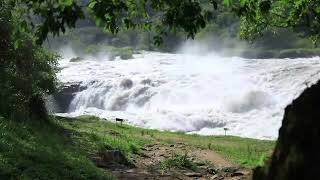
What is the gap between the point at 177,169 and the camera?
20.0 m

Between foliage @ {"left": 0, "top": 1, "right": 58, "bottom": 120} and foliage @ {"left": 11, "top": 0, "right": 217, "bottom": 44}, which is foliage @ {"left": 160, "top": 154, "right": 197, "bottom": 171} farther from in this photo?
foliage @ {"left": 11, "top": 0, "right": 217, "bottom": 44}

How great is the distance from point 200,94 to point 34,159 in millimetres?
42015

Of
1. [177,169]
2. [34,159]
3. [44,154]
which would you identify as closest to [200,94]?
[177,169]

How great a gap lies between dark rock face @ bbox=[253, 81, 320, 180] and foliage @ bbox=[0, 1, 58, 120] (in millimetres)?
14382

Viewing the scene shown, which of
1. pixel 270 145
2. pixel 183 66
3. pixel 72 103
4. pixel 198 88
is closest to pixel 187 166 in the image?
pixel 270 145

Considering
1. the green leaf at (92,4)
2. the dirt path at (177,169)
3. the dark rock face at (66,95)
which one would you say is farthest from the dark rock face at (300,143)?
the dark rock face at (66,95)

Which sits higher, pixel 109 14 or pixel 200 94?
pixel 109 14

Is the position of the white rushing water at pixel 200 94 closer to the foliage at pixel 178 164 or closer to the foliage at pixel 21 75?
the foliage at pixel 21 75

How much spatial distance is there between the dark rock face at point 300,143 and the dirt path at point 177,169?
11.8m

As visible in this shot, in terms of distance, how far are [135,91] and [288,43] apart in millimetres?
82449

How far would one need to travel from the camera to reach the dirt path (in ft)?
59.4

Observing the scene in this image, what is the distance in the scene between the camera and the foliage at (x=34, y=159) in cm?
1251

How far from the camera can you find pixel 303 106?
209 inches

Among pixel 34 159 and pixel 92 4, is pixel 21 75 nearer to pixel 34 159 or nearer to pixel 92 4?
pixel 34 159
